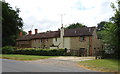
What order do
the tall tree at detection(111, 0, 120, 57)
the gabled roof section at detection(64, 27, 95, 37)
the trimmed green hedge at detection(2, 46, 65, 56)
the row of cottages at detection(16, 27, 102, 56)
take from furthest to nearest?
the gabled roof section at detection(64, 27, 95, 37) → the row of cottages at detection(16, 27, 102, 56) → the trimmed green hedge at detection(2, 46, 65, 56) → the tall tree at detection(111, 0, 120, 57)

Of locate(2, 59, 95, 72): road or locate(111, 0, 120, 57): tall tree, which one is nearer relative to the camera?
locate(2, 59, 95, 72): road

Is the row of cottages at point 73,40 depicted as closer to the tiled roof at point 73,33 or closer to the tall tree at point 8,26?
the tiled roof at point 73,33

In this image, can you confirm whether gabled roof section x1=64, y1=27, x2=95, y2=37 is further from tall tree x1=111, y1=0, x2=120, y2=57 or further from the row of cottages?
tall tree x1=111, y1=0, x2=120, y2=57

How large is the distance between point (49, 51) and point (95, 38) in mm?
12434

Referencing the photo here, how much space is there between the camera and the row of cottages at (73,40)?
4447 centimetres

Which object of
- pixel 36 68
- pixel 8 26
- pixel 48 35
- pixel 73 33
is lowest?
pixel 36 68

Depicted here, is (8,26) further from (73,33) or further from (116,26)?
(116,26)

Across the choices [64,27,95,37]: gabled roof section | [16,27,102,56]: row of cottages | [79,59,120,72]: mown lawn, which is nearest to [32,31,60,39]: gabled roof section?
[16,27,102,56]: row of cottages

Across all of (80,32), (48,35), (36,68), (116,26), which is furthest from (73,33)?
(36,68)

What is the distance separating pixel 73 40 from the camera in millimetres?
47031

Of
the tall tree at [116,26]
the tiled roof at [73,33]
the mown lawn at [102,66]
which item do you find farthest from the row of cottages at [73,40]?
the mown lawn at [102,66]

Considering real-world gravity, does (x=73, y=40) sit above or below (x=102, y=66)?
above

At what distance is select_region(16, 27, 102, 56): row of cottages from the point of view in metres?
44.5

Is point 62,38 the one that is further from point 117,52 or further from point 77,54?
point 117,52
